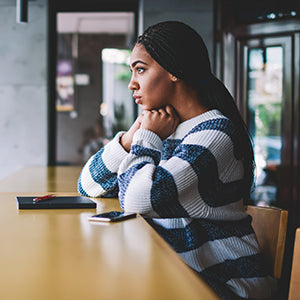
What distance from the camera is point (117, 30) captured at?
9812 millimetres

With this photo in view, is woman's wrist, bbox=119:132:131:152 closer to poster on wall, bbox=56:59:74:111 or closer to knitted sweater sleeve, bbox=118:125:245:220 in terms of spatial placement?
knitted sweater sleeve, bbox=118:125:245:220

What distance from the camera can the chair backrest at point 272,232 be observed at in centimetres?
132

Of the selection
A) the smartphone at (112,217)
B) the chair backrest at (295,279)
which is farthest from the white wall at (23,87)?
the chair backrest at (295,279)

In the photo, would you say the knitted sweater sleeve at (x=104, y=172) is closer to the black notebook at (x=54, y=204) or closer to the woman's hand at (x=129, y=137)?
the woman's hand at (x=129, y=137)

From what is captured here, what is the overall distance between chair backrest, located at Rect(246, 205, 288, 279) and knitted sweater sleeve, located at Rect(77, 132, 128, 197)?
496mm

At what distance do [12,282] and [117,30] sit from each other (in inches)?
378

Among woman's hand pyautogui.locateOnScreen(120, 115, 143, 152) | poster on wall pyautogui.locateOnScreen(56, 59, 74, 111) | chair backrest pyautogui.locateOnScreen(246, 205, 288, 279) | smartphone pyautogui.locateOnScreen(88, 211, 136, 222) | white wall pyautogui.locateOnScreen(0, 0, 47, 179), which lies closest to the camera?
smartphone pyautogui.locateOnScreen(88, 211, 136, 222)

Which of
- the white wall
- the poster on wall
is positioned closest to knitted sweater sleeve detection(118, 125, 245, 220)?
the white wall

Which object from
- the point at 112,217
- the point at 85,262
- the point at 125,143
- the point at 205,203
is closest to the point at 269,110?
the point at 125,143

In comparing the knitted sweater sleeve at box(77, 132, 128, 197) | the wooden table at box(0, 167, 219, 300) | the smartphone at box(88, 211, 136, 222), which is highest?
the knitted sweater sleeve at box(77, 132, 128, 197)

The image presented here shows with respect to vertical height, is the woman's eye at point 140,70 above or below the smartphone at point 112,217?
above

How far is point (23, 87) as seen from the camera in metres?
4.17

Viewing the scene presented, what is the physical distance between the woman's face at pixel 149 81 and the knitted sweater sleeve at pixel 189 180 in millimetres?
185

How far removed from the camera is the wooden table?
0.62 metres
